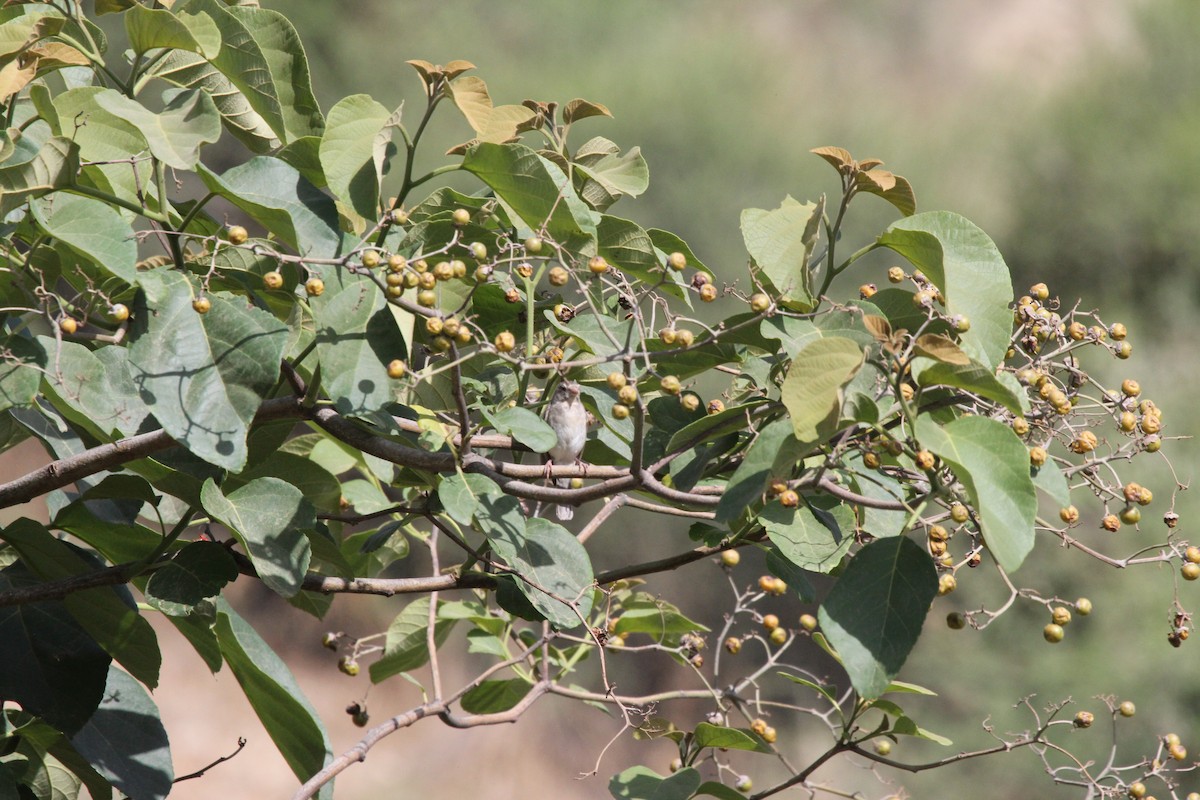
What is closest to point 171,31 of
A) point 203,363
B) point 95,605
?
point 203,363

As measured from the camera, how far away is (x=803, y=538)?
752 millimetres

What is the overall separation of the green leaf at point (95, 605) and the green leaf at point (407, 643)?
1.22 feet

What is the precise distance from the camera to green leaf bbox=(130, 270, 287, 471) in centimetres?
65

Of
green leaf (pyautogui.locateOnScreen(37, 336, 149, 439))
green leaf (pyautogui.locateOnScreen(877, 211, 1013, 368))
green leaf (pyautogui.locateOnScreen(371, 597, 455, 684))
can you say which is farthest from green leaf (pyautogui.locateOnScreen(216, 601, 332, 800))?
green leaf (pyautogui.locateOnScreen(877, 211, 1013, 368))

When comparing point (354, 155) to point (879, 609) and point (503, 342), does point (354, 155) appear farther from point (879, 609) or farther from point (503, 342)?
point (879, 609)

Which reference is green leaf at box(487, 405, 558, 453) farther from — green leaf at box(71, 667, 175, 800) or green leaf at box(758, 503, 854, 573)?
green leaf at box(71, 667, 175, 800)

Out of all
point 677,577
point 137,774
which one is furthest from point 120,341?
point 677,577

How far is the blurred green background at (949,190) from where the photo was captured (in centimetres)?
523

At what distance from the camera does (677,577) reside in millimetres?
6457

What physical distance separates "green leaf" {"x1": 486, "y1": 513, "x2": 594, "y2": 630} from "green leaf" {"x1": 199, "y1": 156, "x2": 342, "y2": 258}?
0.22m

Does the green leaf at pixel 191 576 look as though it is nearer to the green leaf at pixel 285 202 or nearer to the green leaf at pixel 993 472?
the green leaf at pixel 285 202

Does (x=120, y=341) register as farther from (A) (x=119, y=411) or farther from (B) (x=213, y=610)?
(B) (x=213, y=610)

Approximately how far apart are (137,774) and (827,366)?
642mm

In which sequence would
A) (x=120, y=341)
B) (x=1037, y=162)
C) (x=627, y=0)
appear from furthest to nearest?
(x=627, y=0)
(x=1037, y=162)
(x=120, y=341)
